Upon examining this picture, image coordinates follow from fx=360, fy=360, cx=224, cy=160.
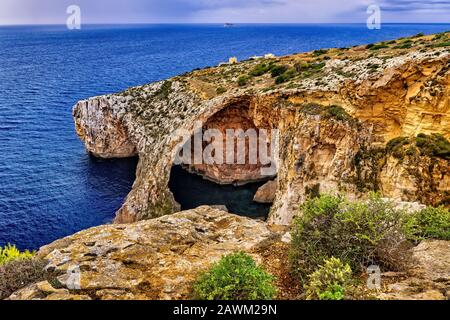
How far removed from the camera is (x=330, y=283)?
10.6 m

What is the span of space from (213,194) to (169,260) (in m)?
43.2

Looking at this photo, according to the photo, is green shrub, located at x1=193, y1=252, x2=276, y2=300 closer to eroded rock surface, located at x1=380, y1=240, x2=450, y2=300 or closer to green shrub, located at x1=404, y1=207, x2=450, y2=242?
eroded rock surface, located at x1=380, y1=240, x2=450, y2=300

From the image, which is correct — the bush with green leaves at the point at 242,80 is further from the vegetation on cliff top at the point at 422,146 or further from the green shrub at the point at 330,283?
the green shrub at the point at 330,283

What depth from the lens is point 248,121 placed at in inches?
2245

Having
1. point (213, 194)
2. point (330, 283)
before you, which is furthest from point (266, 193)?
point (330, 283)

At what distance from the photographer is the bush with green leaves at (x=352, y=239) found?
1269 cm

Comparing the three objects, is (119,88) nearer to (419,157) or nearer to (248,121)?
(248,121)

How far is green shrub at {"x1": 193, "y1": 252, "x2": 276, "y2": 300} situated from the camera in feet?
34.6

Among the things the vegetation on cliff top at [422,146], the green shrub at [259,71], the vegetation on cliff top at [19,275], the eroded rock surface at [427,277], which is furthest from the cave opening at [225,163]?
the vegetation on cliff top at [19,275]

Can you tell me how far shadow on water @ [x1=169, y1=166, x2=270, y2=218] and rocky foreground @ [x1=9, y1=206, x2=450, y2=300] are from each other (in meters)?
33.9
